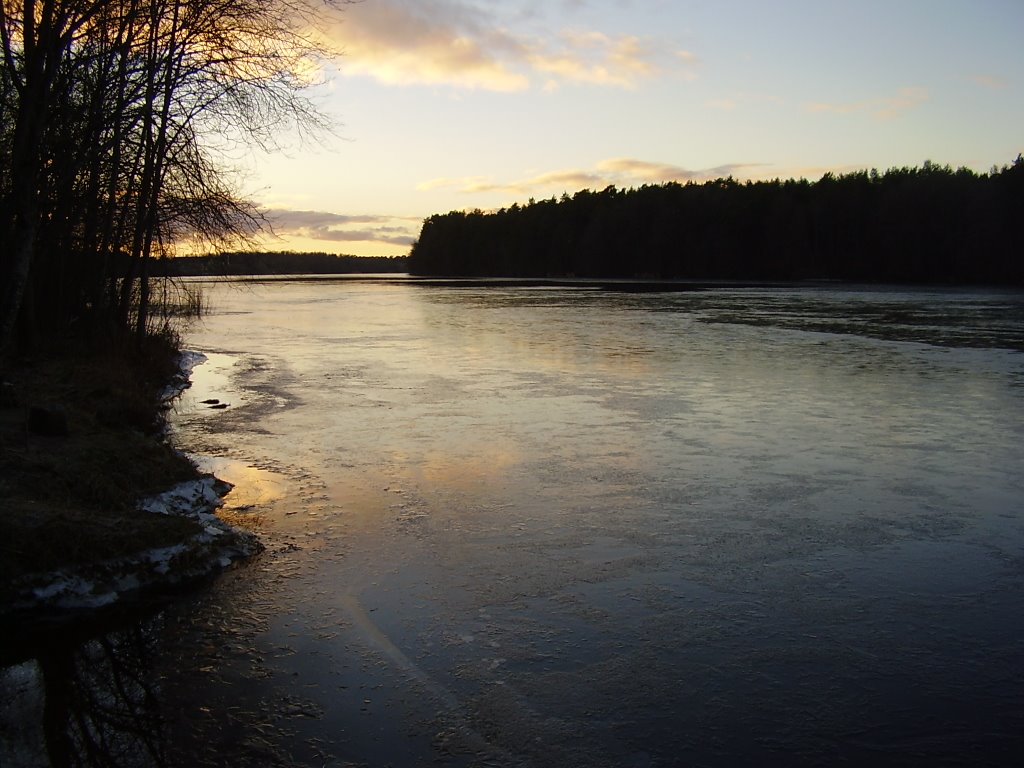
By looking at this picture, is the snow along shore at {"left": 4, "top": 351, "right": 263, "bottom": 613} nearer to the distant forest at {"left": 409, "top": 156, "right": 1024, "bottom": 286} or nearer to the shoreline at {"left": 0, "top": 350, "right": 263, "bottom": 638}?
the shoreline at {"left": 0, "top": 350, "right": 263, "bottom": 638}

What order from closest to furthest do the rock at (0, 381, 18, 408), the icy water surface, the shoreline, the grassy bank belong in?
1. the icy water surface
2. the shoreline
3. the grassy bank
4. the rock at (0, 381, 18, 408)

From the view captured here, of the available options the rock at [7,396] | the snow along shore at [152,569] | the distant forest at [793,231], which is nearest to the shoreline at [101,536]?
the snow along shore at [152,569]

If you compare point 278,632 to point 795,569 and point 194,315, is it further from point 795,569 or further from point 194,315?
point 194,315

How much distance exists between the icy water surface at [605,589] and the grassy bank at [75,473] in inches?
28.5

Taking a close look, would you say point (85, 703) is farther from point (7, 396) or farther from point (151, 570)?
point (7, 396)

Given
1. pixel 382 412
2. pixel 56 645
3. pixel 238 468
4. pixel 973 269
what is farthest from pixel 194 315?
pixel 973 269

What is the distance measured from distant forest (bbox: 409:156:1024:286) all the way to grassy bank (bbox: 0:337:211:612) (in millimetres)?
73495

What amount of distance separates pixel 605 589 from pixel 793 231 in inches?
3197

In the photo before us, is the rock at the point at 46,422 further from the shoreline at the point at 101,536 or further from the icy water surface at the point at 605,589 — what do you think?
the icy water surface at the point at 605,589

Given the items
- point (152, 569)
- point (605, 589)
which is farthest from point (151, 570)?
point (605, 589)

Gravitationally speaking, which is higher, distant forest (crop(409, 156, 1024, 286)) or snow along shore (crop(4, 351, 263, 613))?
distant forest (crop(409, 156, 1024, 286))

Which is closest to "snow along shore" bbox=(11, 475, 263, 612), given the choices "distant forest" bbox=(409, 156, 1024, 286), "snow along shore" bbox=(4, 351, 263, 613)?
"snow along shore" bbox=(4, 351, 263, 613)

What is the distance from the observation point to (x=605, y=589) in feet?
17.2

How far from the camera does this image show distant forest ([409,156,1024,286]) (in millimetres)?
68500
